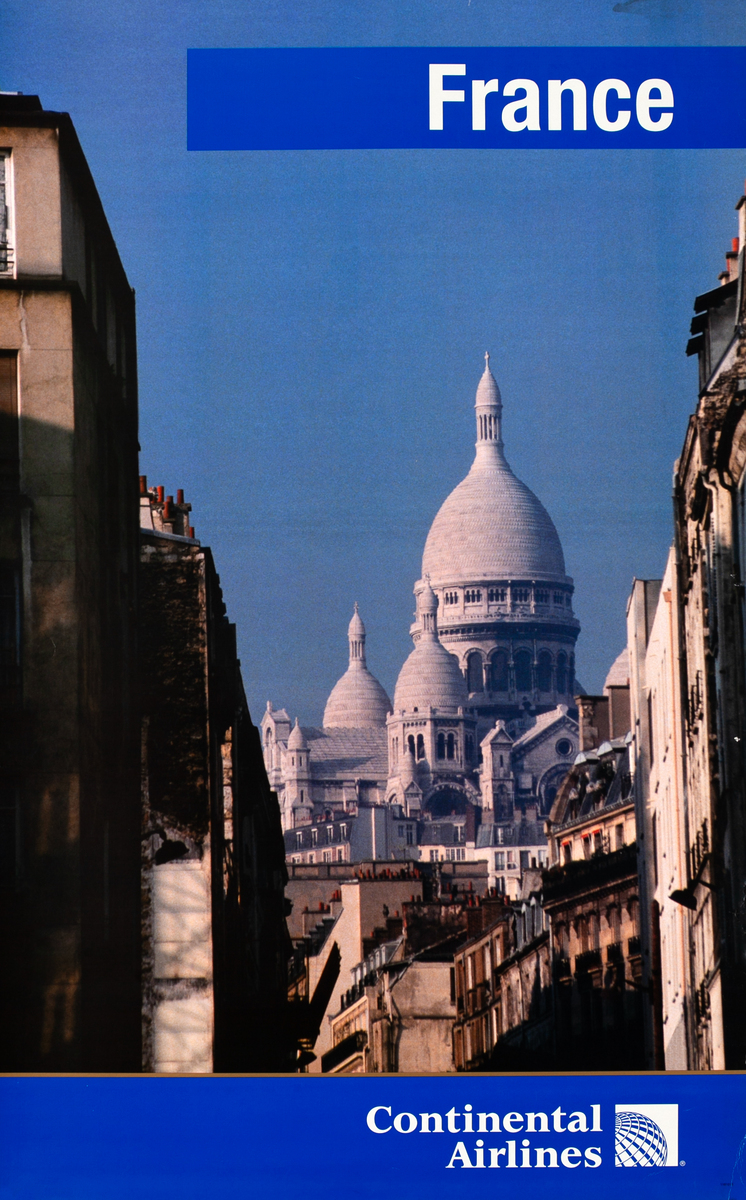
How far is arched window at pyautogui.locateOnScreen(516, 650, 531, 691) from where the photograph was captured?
6.34 meters

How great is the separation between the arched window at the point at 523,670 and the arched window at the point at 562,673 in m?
0.11

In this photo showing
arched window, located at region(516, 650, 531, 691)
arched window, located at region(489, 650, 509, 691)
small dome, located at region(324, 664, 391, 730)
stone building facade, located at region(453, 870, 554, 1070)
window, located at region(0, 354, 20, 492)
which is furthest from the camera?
arched window, located at region(489, 650, 509, 691)

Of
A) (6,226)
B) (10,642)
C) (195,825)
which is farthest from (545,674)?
(6,226)

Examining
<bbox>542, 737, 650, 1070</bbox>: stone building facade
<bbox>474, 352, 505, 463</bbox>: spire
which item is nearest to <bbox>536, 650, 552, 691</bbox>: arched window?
<bbox>542, 737, 650, 1070</bbox>: stone building facade

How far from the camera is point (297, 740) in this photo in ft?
20.9

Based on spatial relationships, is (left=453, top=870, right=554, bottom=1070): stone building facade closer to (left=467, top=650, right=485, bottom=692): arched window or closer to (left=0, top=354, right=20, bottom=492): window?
(left=467, top=650, right=485, bottom=692): arched window
